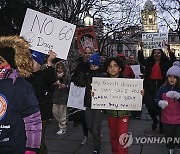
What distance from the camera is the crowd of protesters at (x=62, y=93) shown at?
8.43ft

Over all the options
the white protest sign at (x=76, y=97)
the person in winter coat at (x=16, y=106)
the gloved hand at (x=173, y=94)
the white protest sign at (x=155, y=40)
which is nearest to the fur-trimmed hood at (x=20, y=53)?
the person in winter coat at (x=16, y=106)

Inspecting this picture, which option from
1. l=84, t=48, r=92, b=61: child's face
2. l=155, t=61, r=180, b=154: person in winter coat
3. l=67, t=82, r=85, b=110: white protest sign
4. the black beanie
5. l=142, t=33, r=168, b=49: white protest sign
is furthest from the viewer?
l=142, t=33, r=168, b=49: white protest sign

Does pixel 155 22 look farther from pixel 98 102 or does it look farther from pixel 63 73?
pixel 98 102

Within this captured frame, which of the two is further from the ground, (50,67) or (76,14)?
(76,14)

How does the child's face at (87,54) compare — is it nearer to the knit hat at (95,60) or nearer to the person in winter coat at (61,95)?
the knit hat at (95,60)

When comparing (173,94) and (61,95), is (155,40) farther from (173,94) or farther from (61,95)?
(173,94)

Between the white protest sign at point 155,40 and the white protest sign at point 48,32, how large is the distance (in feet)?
14.1

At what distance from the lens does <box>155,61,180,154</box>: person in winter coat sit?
498 centimetres

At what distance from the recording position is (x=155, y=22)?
116ft

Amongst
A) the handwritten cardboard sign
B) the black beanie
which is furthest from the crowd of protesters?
the handwritten cardboard sign

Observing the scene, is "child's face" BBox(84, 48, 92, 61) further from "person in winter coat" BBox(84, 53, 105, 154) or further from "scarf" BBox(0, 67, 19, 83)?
"scarf" BBox(0, 67, 19, 83)

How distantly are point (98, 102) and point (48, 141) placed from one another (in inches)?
87.0

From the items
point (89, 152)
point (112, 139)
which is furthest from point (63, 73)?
point (112, 139)

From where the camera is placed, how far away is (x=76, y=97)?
23.5 ft
